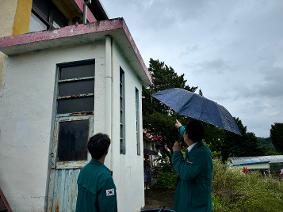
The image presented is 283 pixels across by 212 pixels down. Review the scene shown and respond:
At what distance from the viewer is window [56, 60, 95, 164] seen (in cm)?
584

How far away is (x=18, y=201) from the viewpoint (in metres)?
5.77

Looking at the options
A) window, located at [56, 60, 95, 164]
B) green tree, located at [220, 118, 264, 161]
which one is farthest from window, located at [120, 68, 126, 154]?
green tree, located at [220, 118, 264, 161]

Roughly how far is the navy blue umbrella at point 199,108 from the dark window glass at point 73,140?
2.77 metres

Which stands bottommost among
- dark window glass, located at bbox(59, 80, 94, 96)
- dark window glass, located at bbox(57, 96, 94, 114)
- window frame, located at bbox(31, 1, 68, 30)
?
dark window glass, located at bbox(57, 96, 94, 114)

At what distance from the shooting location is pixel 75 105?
20.1 ft

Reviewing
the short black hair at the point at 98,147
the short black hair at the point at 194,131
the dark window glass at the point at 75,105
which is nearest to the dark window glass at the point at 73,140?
the dark window glass at the point at 75,105

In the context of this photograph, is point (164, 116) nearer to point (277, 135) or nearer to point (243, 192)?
point (243, 192)

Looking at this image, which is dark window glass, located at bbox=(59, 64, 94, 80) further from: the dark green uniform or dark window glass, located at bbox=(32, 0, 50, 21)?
the dark green uniform

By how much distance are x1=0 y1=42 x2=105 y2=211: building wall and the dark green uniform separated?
2.98 meters

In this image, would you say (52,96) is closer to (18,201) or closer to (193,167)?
(18,201)

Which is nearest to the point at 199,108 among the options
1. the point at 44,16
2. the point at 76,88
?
the point at 76,88

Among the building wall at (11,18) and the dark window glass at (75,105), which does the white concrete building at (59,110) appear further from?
the building wall at (11,18)

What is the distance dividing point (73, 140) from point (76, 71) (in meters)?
1.60

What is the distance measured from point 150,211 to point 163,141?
15.1 m
